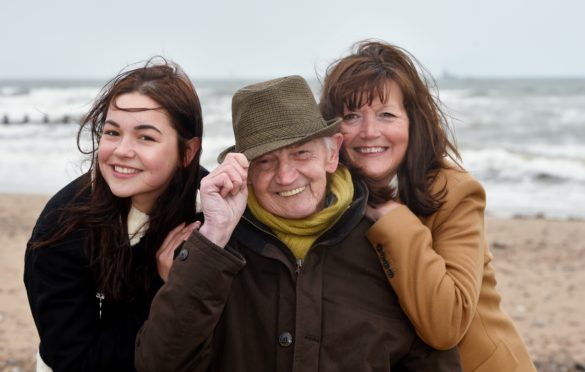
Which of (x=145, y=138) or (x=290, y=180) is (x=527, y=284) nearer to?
(x=290, y=180)

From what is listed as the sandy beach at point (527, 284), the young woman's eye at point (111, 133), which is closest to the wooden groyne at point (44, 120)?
the sandy beach at point (527, 284)

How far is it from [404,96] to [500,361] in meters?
1.25

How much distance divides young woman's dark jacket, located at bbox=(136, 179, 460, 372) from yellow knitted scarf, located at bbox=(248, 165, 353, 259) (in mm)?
34

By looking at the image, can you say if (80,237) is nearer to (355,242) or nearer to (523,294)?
(355,242)

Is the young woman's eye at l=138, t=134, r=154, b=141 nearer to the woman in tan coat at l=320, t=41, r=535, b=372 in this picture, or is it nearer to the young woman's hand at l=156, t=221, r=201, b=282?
the young woman's hand at l=156, t=221, r=201, b=282

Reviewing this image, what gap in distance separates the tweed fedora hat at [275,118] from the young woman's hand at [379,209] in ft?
1.20

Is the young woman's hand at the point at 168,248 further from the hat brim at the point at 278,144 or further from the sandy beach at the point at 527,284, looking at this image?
the sandy beach at the point at 527,284

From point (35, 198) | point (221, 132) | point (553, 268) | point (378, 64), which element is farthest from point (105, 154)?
point (221, 132)

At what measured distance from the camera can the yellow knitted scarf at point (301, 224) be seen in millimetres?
2658

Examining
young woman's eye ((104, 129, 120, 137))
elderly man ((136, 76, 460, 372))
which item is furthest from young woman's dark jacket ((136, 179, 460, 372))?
young woman's eye ((104, 129, 120, 137))

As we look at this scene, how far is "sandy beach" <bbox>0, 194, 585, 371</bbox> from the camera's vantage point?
6.24 m

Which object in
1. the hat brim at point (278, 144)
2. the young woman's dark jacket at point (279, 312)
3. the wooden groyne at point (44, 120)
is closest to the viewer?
the young woman's dark jacket at point (279, 312)

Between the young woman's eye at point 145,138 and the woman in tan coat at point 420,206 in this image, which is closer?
the woman in tan coat at point 420,206

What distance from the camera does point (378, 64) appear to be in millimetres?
3096
